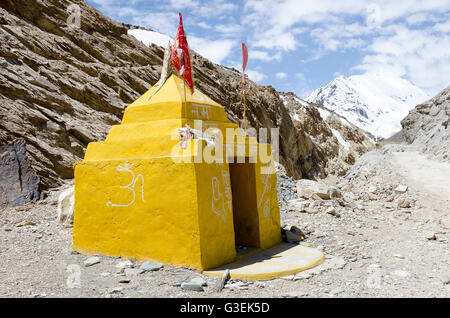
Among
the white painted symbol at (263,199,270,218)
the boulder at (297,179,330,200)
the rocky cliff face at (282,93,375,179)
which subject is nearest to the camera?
the white painted symbol at (263,199,270,218)

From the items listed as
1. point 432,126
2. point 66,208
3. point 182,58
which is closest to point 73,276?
point 66,208

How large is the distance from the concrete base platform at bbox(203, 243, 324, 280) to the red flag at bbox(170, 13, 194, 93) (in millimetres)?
3435

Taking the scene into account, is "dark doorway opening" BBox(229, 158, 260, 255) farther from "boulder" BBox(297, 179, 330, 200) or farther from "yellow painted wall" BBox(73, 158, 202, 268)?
"boulder" BBox(297, 179, 330, 200)

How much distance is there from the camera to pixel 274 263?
652 cm

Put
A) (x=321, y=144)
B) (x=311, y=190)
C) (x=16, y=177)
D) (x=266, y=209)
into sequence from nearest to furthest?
(x=266, y=209)
(x=16, y=177)
(x=311, y=190)
(x=321, y=144)

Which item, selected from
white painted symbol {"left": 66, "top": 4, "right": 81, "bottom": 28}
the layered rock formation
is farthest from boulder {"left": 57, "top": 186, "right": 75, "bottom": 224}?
white painted symbol {"left": 66, "top": 4, "right": 81, "bottom": 28}

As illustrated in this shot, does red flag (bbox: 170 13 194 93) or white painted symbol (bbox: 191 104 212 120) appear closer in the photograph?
red flag (bbox: 170 13 194 93)

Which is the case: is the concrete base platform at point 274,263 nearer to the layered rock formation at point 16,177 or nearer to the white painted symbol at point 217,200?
the white painted symbol at point 217,200

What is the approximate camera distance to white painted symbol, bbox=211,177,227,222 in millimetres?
6230

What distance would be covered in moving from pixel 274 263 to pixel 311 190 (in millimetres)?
5035

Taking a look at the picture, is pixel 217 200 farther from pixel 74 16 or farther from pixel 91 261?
pixel 74 16

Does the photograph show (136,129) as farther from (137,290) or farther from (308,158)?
(308,158)
